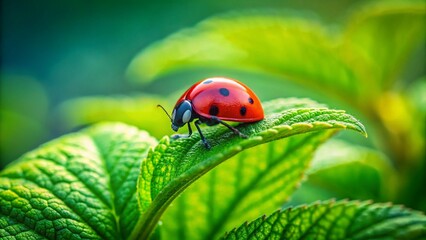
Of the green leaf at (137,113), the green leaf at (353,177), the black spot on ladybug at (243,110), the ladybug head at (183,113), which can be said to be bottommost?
the black spot on ladybug at (243,110)

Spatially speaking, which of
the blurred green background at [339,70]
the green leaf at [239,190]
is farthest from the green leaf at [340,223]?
the blurred green background at [339,70]

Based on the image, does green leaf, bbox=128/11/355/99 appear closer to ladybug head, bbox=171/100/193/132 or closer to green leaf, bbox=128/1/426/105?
green leaf, bbox=128/1/426/105

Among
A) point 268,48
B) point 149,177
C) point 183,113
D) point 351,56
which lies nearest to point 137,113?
point 268,48

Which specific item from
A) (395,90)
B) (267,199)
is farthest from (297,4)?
(267,199)

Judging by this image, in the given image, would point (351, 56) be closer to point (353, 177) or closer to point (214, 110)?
point (353, 177)

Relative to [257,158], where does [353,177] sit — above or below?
above

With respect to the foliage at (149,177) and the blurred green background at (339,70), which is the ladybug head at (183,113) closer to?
the foliage at (149,177)
